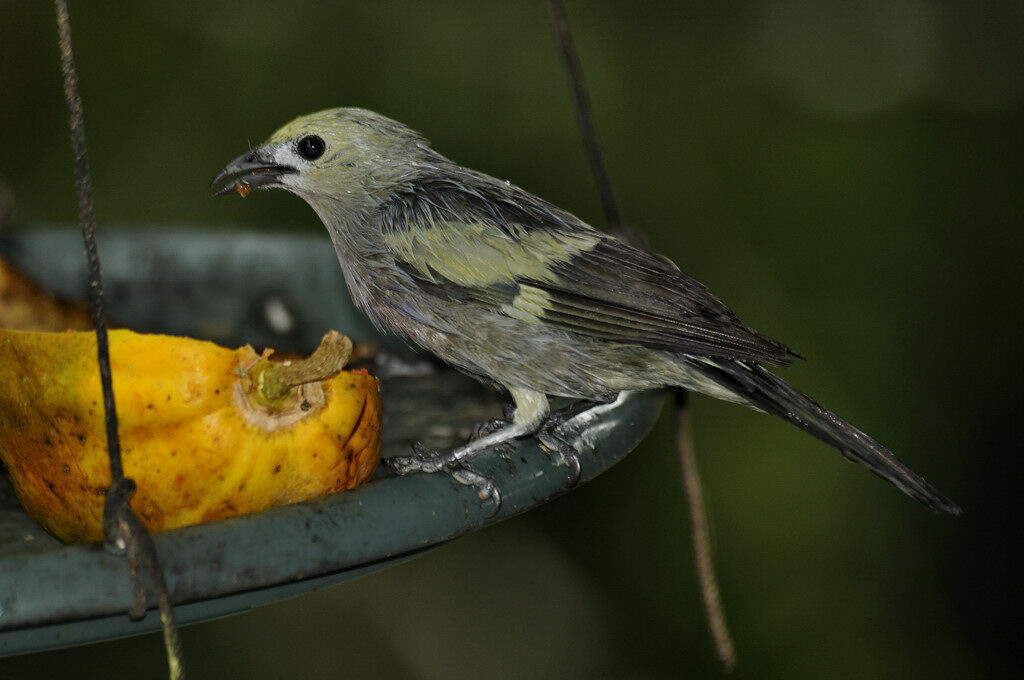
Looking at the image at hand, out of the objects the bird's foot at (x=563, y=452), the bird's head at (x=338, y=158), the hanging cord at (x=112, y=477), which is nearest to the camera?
the hanging cord at (x=112, y=477)

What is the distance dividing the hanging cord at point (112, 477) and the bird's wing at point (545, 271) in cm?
108

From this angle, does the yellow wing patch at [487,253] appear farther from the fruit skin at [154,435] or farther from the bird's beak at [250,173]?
the fruit skin at [154,435]

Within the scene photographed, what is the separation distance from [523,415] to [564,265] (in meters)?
0.40

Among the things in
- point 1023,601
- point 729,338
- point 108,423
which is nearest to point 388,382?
point 729,338

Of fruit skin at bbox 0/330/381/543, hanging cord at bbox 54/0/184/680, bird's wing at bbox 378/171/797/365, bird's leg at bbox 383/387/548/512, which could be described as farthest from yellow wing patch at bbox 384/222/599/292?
hanging cord at bbox 54/0/184/680

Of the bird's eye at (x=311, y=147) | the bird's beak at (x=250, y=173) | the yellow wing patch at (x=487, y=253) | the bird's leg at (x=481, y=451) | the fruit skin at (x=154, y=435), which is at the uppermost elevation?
the bird's eye at (x=311, y=147)

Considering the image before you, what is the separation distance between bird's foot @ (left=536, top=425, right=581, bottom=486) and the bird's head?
1036mm

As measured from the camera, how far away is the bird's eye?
3221 mm

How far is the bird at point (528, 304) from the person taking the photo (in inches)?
112

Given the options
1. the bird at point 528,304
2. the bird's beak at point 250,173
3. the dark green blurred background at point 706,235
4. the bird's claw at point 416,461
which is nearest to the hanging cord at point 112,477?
the bird's claw at point 416,461

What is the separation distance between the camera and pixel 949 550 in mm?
5266

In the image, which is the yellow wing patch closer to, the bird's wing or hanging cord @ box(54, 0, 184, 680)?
the bird's wing

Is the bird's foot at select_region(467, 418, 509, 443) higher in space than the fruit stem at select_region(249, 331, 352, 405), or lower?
lower

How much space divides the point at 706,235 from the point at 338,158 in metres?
3.21
